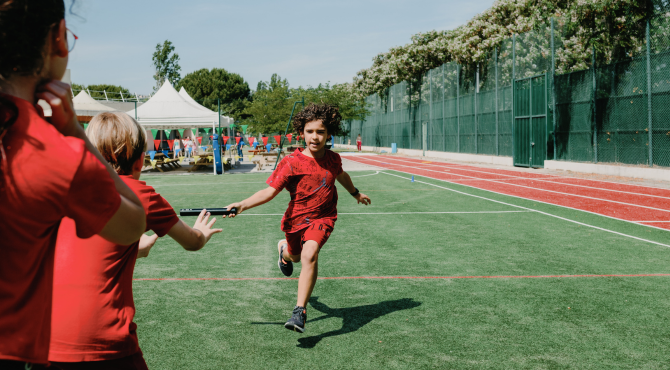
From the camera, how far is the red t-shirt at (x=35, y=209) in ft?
3.87

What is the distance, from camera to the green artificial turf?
4.13 m

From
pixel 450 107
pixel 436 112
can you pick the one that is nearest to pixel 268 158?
pixel 450 107

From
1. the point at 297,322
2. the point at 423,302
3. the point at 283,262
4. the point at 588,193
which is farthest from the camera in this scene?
the point at 588,193

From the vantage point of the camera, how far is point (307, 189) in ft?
16.3

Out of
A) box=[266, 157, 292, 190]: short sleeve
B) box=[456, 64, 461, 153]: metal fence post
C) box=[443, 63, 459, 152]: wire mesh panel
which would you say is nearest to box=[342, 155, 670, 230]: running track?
box=[266, 157, 292, 190]: short sleeve

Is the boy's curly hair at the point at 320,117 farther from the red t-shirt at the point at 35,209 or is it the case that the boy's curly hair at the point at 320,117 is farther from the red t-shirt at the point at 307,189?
the red t-shirt at the point at 35,209

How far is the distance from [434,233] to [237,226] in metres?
3.51

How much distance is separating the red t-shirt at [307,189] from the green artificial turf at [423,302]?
2.88 ft

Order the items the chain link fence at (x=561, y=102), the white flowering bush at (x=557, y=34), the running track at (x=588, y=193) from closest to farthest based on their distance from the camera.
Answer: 1. the running track at (x=588, y=193)
2. the chain link fence at (x=561, y=102)
3. the white flowering bush at (x=557, y=34)

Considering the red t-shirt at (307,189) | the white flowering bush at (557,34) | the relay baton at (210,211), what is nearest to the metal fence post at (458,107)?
the white flowering bush at (557,34)

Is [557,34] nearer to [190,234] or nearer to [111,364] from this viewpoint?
[190,234]

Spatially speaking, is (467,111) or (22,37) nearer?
(22,37)

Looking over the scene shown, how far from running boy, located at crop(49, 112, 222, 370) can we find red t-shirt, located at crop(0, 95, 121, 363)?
0.67 metres

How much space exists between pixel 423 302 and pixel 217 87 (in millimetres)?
94862
